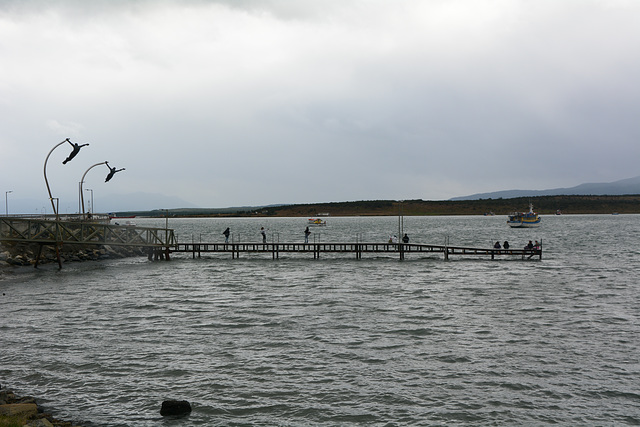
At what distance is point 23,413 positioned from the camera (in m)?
12.2

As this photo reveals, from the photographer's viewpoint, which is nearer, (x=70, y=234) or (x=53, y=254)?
(x=70, y=234)

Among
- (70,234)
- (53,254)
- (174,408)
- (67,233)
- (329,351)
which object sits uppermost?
(67,233)

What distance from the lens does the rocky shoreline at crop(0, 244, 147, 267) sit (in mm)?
45781

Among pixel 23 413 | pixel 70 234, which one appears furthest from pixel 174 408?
pixel 70 234

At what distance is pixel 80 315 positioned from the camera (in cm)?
2562

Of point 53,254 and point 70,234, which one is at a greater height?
point 70,234

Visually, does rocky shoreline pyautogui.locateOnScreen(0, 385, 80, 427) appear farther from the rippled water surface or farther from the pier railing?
the pier railing

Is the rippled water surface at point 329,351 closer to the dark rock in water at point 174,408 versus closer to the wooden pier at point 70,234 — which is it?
the dark rock in water at point 174,408

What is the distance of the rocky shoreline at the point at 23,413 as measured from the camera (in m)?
11.3

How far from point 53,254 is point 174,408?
4475cm

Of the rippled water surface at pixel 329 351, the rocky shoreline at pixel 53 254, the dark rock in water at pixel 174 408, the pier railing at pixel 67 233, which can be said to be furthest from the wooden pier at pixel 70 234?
the dark rock in water at pixel 174 408

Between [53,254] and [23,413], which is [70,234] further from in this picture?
[23,413]

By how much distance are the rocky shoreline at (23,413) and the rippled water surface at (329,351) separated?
0.63 m

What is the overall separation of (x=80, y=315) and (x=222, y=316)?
279 inches
